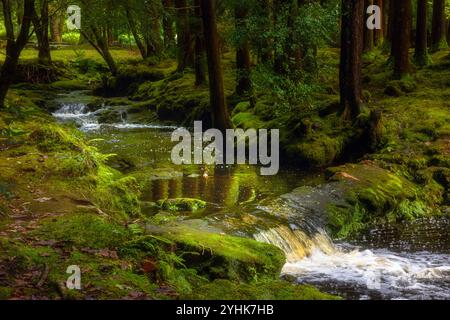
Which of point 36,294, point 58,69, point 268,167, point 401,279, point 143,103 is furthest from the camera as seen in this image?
point 58,69

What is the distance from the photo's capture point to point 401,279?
762cm

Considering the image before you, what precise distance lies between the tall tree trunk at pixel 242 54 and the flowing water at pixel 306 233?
137 inches

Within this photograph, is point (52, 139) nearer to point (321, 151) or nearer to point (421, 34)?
point (321, 151)

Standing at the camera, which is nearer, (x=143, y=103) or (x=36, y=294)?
(x=36, y=294)

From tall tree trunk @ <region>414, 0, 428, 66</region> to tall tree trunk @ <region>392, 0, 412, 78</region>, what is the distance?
4.67ft

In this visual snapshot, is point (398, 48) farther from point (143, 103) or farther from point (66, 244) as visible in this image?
point (66, 244)

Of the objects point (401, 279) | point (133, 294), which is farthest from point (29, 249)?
point (401, 279)

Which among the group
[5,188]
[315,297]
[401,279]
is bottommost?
[401,279]

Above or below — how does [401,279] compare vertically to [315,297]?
below

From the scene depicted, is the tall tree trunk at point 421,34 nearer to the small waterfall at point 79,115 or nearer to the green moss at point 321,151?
the green moss at point 321,151

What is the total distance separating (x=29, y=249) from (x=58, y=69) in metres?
27.7

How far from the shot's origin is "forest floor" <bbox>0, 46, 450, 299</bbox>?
17.1 feet

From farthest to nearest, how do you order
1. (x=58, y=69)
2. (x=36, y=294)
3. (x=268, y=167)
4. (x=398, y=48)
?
(x=58, y=69) → (x=398, y=48) → (x=268, y=167) → (x=36, y=294)

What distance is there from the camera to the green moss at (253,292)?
4.96m
